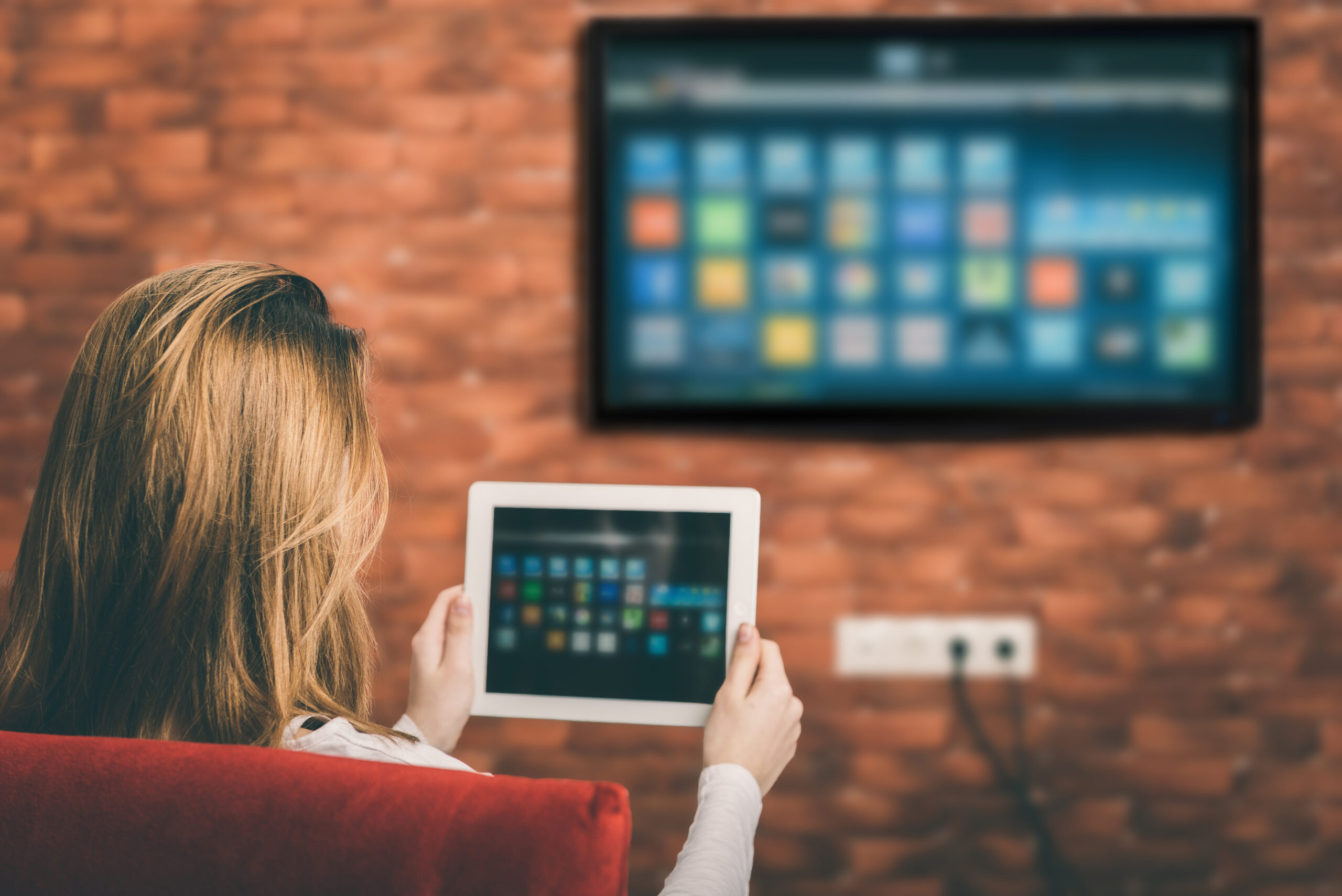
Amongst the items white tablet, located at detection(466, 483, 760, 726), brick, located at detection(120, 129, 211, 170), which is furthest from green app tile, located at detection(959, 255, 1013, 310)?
A: brick, located at detection(120, 129, 211, 170)

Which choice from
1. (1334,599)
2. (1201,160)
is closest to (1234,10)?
(1201,160)

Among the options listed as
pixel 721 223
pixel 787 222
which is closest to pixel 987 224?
pixel 787 222

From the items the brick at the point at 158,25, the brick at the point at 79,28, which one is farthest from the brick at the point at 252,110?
the brick at the point at 79,28

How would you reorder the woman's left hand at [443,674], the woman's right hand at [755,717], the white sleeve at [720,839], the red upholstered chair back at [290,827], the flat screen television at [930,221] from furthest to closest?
the flat screen television at [930,221] < the woman's left hand at [443,674] < the woman's right hand at [755,717] < the white sleeve at [720,839] < the red upholstered chair back at [290,827]

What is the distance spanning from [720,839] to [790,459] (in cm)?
84

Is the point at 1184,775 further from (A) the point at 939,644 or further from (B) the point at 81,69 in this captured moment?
(B) the point at 81,69

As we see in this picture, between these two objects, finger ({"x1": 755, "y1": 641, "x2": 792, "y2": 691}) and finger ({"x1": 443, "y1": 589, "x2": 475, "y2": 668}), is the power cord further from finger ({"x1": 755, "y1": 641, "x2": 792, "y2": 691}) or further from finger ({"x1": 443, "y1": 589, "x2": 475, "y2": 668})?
finger ({"x1": 443, "y1": 589, "x2": 475, "y2": 668})

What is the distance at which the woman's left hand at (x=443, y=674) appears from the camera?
2.96 feet

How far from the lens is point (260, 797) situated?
0.54 meters

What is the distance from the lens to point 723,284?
1.41m

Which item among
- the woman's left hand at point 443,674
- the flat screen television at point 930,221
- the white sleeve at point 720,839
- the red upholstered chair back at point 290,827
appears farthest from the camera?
the flat screen television at point 930,221

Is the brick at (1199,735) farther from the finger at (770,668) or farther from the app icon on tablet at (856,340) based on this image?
the finger at (770,668)

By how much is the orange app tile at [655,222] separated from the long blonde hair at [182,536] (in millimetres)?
792

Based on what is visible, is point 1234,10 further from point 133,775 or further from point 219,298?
point 133,775
